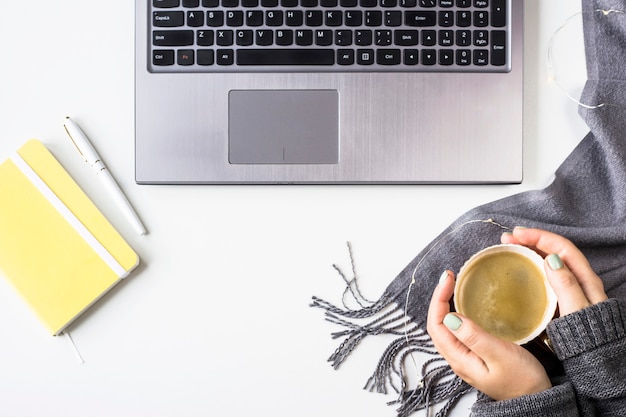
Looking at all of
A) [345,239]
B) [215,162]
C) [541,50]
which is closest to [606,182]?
[541,50]

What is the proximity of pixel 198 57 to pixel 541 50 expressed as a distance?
15.5 inches

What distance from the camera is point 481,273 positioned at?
70 cm

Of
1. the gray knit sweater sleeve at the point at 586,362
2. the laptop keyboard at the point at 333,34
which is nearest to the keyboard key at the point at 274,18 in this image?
the laptop keyboard at the point at 333,34

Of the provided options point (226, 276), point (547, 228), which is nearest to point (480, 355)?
point (547, 228)

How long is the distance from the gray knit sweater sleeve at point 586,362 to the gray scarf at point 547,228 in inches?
1.9

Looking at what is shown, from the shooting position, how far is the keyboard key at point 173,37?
0.71m

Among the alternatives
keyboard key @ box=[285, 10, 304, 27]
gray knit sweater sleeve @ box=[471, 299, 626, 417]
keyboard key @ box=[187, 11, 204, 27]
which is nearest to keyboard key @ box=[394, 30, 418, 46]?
keyboard key @ box=[285, 10, 304, 27]

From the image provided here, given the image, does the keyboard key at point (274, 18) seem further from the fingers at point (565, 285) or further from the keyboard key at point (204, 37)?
the fingers at point (565, 285)

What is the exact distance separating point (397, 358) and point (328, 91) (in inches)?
12.3

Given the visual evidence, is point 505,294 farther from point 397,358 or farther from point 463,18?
point 463,18

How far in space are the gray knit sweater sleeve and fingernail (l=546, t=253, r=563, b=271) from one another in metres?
0.05

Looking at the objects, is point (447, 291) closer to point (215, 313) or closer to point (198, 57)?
point (215, 313)

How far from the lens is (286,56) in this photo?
0.71m

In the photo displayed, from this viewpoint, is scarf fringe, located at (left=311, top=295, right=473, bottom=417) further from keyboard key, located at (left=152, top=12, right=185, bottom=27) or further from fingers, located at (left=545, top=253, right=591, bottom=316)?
keyboard key, located at (left=152, top=12, right=185, bottom=27)
